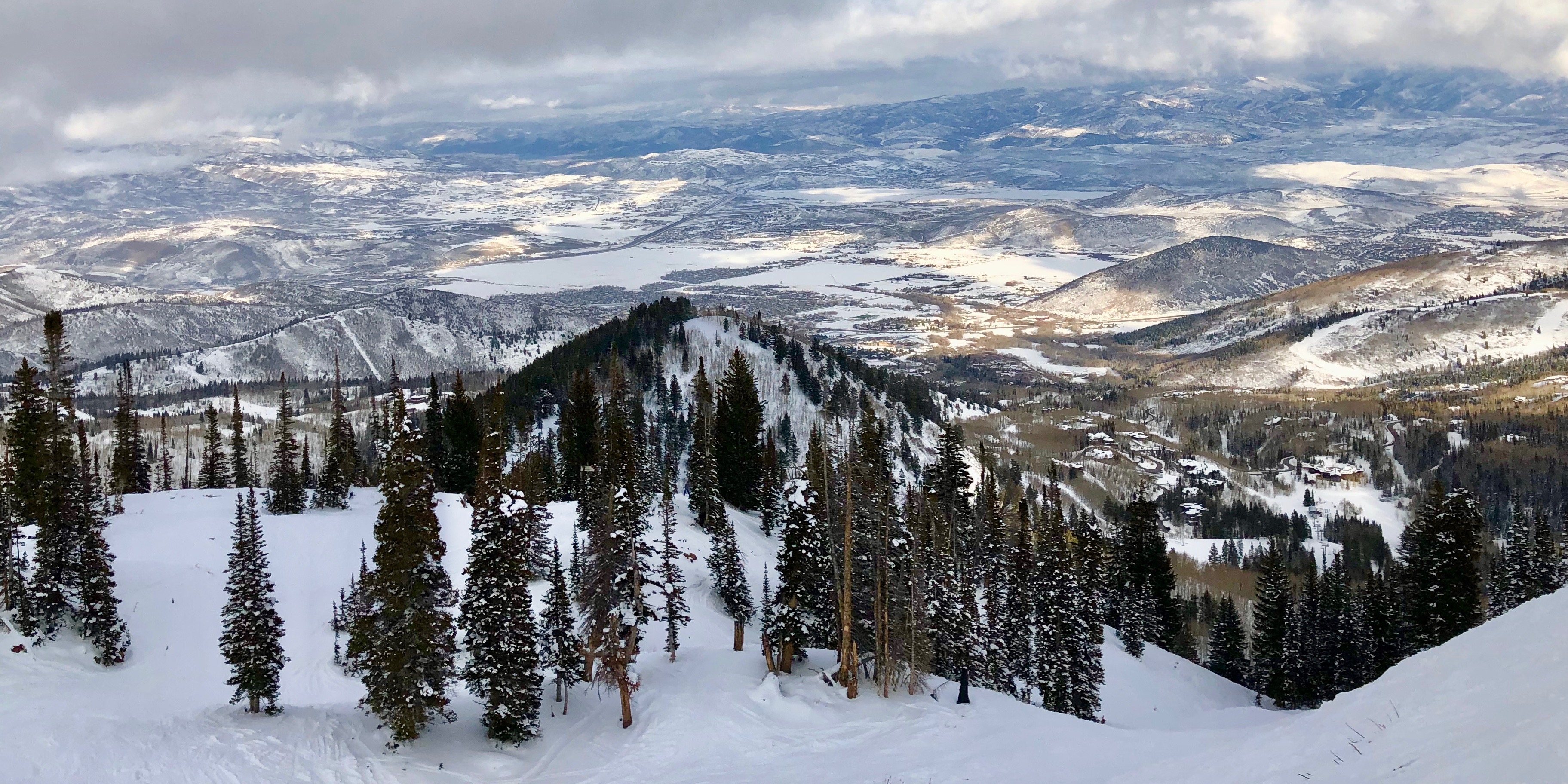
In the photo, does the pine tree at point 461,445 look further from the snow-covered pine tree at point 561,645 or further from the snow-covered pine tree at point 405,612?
the snow-covered pine tree at point 405,612

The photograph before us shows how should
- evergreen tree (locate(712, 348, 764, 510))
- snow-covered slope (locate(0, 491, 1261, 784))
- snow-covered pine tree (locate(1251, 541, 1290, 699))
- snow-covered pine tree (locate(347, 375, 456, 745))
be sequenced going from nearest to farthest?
snow-covered slope (locate(0, 491, 1261, 784)) → snow-covered pine tree (locate(347, 375, 456, 745)) → snow-covered pine tree (locate(1251, 541, 1290, 699)) → evergreen tree (locate(712, 348, 764, 510))

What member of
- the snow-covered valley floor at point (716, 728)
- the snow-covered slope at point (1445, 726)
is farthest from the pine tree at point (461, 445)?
the snow-covered slope at point (1445, 726)

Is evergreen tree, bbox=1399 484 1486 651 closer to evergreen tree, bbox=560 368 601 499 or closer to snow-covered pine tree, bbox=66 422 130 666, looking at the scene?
evergreen tree, bbox=560 368 601 499

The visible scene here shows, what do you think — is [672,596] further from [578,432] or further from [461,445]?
[461,445]

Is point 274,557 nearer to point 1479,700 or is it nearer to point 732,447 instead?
point 732,447

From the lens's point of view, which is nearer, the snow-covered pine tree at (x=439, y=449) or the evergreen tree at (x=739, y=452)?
the evergreen tree at (x=739, y=452)

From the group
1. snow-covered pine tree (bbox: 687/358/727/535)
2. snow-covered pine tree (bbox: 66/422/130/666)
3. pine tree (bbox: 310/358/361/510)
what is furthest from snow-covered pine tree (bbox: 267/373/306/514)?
snow-covered pine tree (bbox: 66/422/130/666)
